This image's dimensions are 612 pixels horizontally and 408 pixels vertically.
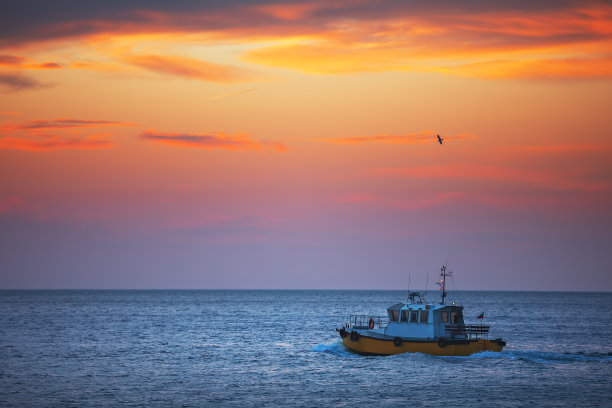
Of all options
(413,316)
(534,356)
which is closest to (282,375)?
(413,316)

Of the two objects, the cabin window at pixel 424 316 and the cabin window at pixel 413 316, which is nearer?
the cabin window at pixel 424 316

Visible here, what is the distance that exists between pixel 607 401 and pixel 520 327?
72438mm

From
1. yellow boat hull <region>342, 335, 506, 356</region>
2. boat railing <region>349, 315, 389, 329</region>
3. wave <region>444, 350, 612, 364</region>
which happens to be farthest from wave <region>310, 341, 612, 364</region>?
boat railing <region>349, 315, 389, 329</region>

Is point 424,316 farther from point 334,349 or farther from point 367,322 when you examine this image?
point 334,349

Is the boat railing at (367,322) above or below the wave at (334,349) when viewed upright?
above

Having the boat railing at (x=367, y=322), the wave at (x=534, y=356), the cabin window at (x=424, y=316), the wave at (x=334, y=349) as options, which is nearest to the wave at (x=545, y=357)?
the wave at (x=534, y=356)

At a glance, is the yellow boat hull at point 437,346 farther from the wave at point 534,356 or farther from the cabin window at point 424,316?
the cabin window at point 424,316

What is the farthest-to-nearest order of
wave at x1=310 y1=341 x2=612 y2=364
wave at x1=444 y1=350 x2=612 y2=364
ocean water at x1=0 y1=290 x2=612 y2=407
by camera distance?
wave at x1=444 y1=350 x2=612 y2=364, wave at x1=310 y1=341 x2=612 y2=364, ocean water at x1=0 y1=290 x2=612 y2=407

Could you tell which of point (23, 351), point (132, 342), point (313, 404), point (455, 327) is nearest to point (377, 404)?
point (313, 404)

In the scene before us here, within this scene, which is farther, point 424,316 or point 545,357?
point 545,357

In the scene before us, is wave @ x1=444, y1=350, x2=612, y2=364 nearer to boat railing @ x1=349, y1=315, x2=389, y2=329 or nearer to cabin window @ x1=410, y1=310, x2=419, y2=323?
cabin window @ x1=410, y1=310, x2=419, y2=323

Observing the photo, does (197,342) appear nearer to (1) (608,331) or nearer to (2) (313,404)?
(2) (313,404)

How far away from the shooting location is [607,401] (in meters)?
45.7

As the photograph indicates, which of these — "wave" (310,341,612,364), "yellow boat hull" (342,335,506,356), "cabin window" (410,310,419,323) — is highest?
"cabin window" (410,310,419,323)
